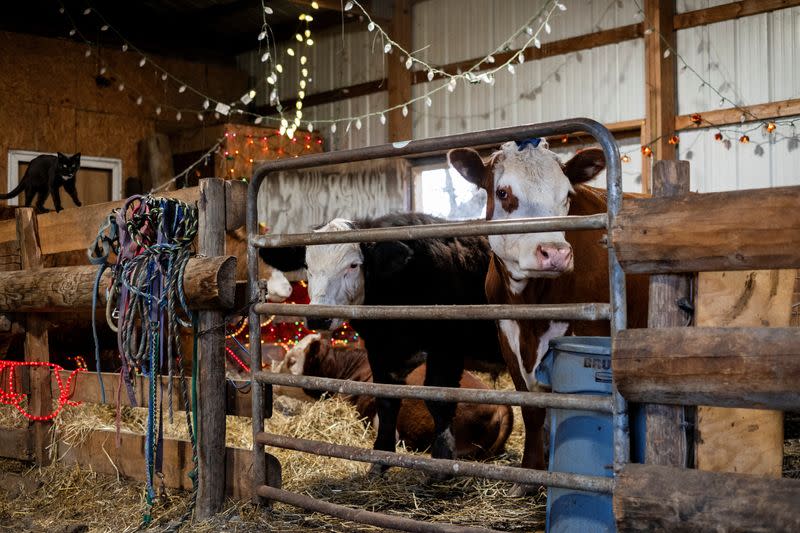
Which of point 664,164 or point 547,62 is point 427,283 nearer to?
point 664,164

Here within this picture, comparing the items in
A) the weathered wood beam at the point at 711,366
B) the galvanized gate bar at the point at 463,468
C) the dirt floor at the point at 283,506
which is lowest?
the dirt floor at the point at 283,506

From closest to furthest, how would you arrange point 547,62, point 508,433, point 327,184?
point 508,433 < point 547,62 < point 327,184

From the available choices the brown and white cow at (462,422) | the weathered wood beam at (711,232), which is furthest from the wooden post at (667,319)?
the brown and white cow at (462,422)

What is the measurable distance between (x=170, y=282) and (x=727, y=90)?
6.49m

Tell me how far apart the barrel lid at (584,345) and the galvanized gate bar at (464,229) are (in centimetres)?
37

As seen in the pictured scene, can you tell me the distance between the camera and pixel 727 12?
8211 mm

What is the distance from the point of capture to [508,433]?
16.4ft

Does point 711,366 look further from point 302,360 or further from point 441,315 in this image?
point 302,360

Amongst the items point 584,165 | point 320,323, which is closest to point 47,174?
point 320,323

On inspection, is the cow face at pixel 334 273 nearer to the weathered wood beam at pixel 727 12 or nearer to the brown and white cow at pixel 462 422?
the brown and white cow at pixel 462 422

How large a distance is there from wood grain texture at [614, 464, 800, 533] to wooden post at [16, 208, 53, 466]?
11.5ft

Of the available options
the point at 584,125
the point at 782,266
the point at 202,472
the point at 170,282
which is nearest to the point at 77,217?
the point at 170,282

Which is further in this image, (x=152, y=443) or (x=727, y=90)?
(x=727, y=90)

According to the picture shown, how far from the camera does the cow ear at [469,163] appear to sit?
149 inches
